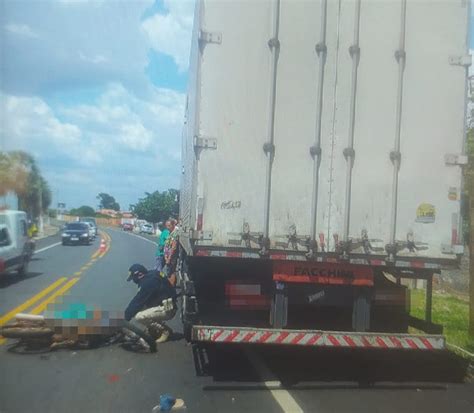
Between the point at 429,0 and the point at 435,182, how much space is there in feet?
6.41

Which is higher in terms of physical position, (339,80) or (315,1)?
(315,1)

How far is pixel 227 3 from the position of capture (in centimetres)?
660

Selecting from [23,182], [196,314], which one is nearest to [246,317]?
[196,314]

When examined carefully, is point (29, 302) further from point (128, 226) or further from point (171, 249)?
point (128, 226)

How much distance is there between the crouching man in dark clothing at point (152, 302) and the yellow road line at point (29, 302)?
2.81m

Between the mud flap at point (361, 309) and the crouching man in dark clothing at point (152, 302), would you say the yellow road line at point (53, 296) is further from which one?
the mud flap at point (361, 309)

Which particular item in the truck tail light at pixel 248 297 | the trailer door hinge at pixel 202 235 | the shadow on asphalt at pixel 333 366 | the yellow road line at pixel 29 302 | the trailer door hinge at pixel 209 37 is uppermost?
the trailer door hinge at pixel 209 37

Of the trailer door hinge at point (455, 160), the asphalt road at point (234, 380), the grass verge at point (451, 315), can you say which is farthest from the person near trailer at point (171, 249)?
the trailer door hinge at point (455, 160)

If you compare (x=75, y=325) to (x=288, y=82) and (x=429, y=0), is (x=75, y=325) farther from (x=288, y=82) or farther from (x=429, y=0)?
(x=429, y=0)

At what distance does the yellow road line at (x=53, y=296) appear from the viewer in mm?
11291

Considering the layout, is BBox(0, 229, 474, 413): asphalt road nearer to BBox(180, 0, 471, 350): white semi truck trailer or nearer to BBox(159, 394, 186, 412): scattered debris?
BBox(159, 394, 186, 412): scattered debris

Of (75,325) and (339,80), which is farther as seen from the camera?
(75,325)

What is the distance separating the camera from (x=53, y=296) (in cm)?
1346

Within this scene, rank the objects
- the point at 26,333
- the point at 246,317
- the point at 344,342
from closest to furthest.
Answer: the point at 344,342 < the point at 246,317 < the point at 26,333
